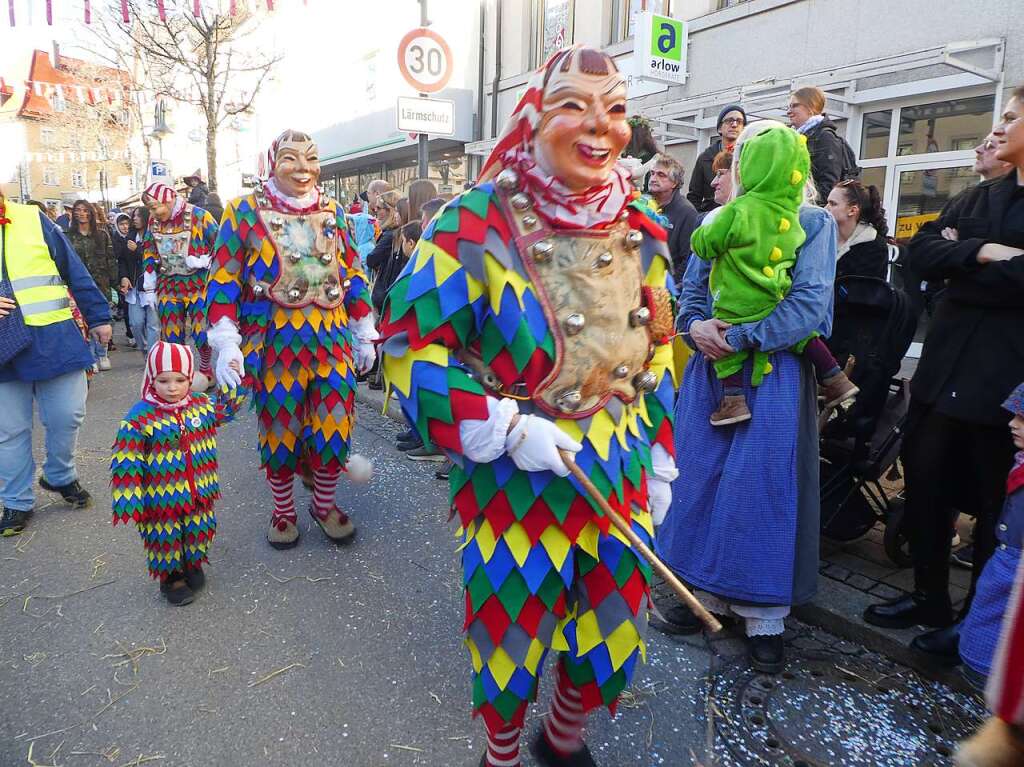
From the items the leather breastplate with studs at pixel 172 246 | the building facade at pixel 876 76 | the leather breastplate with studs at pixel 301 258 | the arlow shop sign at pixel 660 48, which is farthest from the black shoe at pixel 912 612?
the arlow shop sign at pixel 660 48

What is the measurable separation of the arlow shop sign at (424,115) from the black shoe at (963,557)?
5556 millimetres

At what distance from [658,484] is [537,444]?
57 centimetres

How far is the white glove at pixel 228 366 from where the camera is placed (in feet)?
11.7

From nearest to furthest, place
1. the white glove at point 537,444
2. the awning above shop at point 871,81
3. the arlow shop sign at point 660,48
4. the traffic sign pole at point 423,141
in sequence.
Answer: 1. the white glove at point 537,444
2. the awning above shop at point 871,81
3. the traffic sign pole at point 423,141
4. the arlow shop sign at point 660,48

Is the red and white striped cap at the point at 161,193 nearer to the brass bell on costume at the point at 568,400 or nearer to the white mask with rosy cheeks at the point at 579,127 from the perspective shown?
the white mask with rosy cheeks at the point at 579,127

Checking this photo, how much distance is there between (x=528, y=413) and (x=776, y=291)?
1.42 metres

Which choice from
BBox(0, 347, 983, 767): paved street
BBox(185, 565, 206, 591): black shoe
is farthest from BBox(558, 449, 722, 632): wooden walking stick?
BBox(185, 565, 206, 591): black shoe

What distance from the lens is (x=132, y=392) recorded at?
7754 mm

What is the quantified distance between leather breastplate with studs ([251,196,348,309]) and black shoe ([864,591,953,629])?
2.94 meters

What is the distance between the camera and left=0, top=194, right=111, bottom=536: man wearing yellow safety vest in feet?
13.4

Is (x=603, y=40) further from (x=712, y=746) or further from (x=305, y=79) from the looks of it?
(x=305, y=79)

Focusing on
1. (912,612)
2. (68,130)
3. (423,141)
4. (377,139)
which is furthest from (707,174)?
(68,130)

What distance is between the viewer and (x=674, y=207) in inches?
183

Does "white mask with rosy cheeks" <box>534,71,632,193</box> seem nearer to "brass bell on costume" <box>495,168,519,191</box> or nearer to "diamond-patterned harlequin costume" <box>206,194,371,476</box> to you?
"brass bell on costume" <box>495,168,519,191</box>
